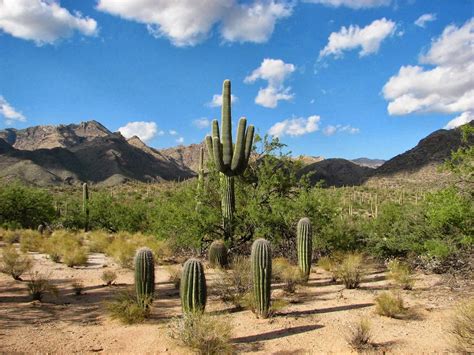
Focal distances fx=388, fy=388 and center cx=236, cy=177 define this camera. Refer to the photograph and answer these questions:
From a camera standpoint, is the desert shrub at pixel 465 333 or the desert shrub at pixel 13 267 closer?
the desert shrub at pixel 465 333

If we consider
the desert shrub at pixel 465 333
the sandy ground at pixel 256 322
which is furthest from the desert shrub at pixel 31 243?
the desert shrub at pixel 465 333

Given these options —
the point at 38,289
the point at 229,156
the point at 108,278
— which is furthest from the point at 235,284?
the point at 229,156

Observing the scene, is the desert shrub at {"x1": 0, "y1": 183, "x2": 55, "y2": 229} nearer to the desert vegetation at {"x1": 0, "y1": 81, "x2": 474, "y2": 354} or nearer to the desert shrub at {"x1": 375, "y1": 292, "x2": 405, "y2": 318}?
the desert vegetation at {"x1": 0, "y1": 81, "x2": 474, "y2": 354}

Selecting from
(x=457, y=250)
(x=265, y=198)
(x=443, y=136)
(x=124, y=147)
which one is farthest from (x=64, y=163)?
(x=457, y=250)

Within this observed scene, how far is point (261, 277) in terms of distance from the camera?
8047mm

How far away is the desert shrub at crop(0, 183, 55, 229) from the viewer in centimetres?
2495

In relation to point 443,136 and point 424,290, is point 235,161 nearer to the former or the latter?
point 424,290

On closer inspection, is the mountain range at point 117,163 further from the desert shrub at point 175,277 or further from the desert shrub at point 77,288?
the desert shrub at point 77,288

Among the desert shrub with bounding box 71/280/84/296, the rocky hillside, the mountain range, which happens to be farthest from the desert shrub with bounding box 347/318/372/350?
the rocky hillside

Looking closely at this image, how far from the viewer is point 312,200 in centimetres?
1449

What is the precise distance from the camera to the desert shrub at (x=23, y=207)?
24953 millimetres

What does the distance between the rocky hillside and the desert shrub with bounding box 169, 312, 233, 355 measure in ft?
197

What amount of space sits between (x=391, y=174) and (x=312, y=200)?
52.1m

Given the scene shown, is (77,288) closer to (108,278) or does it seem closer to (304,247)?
(108,278)
